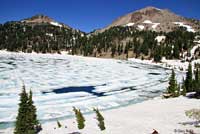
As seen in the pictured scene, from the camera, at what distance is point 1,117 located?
130 ft

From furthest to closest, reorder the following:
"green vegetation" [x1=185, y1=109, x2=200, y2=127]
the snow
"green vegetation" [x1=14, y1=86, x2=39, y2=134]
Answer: "green vegetation" [x1=185, y1=109, x2=200, y2=127] < "green vegetation" [x1=14, y1=86, x2=39, y2=134] < the snow

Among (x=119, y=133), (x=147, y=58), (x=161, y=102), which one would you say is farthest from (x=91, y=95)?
(x=147, y=58)

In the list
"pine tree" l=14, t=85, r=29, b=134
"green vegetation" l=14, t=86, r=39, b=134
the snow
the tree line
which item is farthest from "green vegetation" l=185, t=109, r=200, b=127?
"pine tree" l=14, t=85, r=29, b=134

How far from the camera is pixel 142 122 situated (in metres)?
33.1

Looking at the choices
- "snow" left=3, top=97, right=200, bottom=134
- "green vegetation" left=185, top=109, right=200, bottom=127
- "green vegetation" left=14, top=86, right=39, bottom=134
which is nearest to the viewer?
"snow" left=3, top=97, right=200, bottom=134

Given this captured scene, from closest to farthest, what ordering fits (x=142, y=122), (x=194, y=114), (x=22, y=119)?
(x=22, y=119)
(x=142, y=122)
(x=194, y=114)

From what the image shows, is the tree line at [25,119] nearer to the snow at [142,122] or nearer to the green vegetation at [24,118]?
the green vegetation at [24,118]

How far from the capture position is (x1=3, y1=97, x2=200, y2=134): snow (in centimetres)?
2959

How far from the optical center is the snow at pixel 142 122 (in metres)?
29.6

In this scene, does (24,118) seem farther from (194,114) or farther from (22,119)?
(194,114)

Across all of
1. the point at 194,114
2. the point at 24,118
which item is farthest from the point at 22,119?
the point at 194,114

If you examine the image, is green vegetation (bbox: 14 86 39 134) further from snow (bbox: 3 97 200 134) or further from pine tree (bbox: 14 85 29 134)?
snow (bbox: 3 97 200 134)

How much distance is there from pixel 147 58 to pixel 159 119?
545 ft

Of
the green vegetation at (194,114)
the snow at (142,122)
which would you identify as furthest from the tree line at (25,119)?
the green vegetation at (194,114)
